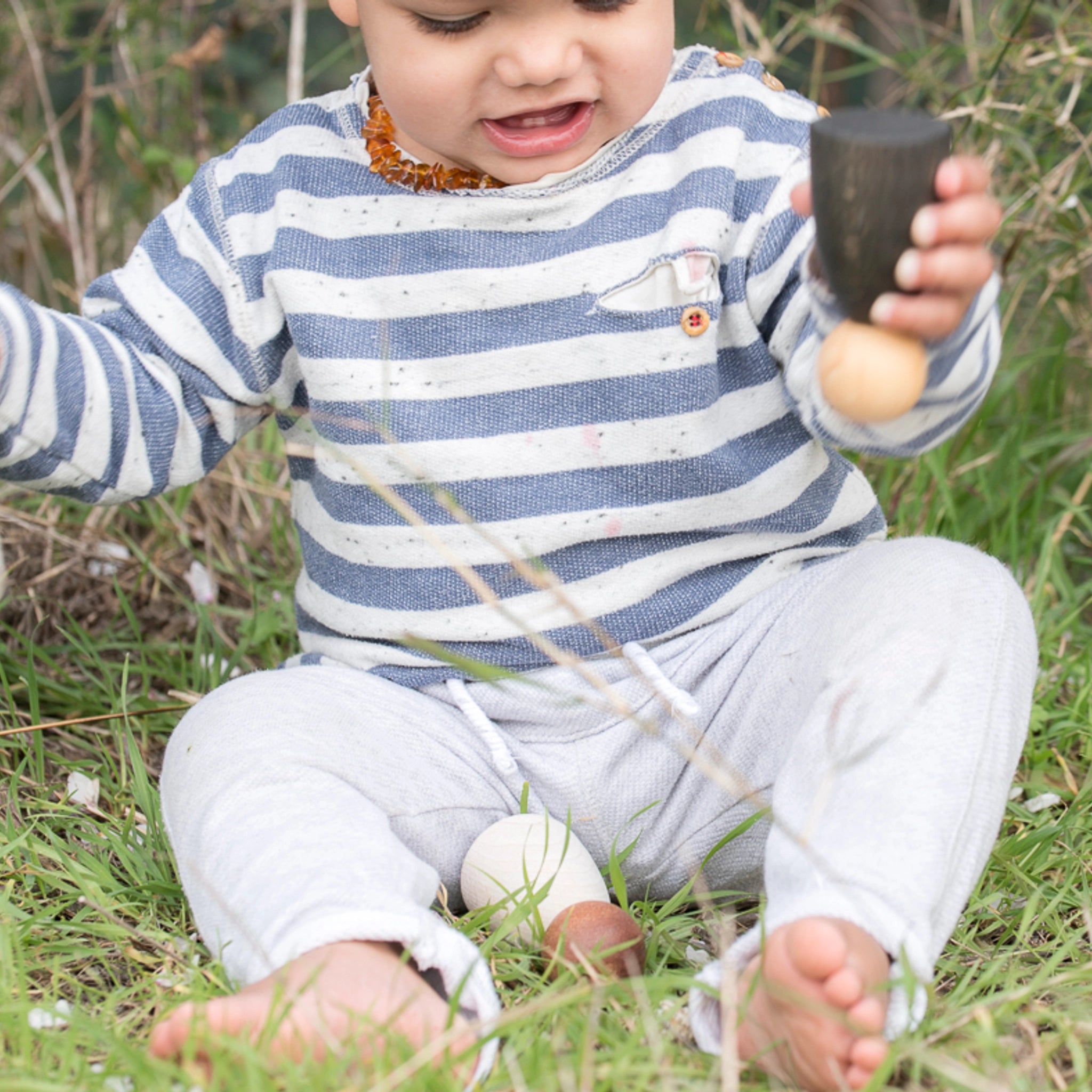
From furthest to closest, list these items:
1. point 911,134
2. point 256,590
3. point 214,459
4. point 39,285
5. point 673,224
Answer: point 39,285, point 256,590, point 214,459, point 673,224, point 911,134

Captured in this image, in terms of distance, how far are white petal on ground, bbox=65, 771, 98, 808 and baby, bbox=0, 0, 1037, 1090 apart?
0.24 m

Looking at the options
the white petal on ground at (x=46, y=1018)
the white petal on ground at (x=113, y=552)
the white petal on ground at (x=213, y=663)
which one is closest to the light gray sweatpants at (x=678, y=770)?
the white petal on ground at (x=46, y=1018)

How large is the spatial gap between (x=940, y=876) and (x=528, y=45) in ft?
2.35

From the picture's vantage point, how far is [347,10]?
4.48 feet

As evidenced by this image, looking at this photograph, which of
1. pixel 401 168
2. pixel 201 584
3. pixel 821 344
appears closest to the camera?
pixel 821 344

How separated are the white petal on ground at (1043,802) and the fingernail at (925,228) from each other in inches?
27.6

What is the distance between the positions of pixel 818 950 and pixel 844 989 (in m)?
0.03

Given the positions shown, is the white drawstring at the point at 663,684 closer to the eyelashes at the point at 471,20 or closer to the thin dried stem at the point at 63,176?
the eyelashes at the point at 471,20

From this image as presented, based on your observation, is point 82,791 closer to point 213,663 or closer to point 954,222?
point 213,663

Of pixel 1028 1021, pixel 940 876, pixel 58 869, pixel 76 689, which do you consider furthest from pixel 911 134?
pixel 76 689

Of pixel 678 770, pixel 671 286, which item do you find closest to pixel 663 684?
pixel 678 770

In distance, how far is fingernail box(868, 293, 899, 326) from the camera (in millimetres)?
994

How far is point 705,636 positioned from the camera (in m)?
1.35

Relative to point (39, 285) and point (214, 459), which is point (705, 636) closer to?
point (214, 459)
